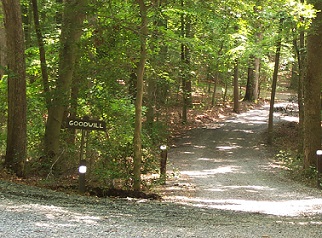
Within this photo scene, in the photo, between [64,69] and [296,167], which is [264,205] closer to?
[64,69]

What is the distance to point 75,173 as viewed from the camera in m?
13.7

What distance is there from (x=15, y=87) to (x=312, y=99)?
8995 mm

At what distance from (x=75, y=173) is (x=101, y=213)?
233 inches

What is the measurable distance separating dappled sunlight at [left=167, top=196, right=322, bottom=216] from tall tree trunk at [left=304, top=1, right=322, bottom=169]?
384 cm

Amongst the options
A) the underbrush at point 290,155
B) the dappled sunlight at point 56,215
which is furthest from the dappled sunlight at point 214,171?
the dappled sunlight at point 56,215

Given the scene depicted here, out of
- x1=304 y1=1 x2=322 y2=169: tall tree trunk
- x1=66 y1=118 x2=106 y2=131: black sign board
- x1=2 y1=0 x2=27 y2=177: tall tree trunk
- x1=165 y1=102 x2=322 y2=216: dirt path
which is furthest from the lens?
x1=304 y1=1 x2=322 y2=169: tall tree trunk

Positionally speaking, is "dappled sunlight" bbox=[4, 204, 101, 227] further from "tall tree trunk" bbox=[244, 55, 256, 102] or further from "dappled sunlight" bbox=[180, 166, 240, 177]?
"tall tree trunk" bbox=[244, 55, 256, 102]

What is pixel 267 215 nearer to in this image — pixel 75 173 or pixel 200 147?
pixel 75 173

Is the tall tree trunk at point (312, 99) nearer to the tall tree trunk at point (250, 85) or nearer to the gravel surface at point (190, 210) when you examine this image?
the gravel surface at point (190, 210)

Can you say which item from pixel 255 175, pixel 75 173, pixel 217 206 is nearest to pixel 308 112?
pixel 255 175

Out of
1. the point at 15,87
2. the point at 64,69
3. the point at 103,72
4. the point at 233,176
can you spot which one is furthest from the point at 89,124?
the point at 233,176

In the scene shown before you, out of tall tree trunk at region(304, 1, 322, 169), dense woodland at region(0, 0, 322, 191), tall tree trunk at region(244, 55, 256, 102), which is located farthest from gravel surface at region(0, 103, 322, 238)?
tall tree trunk at region(244, 55, 256, 102)

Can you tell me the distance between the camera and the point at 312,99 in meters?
14.8

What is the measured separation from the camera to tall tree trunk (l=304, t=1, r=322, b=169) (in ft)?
47.5
